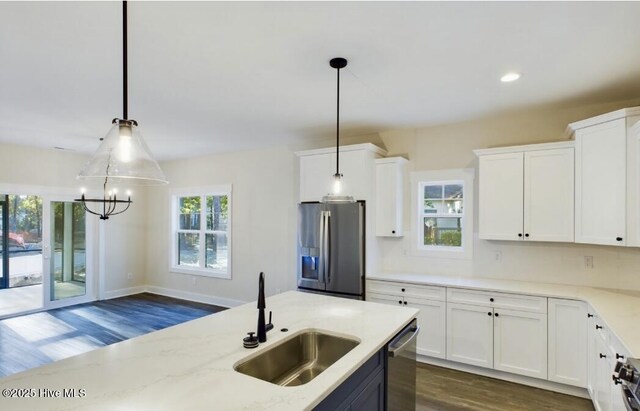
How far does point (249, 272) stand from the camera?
557 cm

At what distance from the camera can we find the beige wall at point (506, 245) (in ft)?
10.4

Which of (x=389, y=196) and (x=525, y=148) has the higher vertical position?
(x=525, y=148)

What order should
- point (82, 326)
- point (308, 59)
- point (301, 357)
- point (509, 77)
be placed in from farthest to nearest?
1. point (82, 326)
2. point (509, 77)
3. point (308, 59)
4. point (301, 357)

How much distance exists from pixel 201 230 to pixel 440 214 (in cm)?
433

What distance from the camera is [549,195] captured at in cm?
321

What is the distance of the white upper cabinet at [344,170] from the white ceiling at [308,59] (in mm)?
423

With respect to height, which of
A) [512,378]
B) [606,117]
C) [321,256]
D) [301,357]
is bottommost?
[512,378]

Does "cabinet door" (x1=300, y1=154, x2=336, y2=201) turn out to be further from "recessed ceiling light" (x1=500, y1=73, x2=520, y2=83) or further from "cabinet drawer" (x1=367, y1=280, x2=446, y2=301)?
"recessed ceiling light" (x1=500, y1=73, x2=520, y2=83)

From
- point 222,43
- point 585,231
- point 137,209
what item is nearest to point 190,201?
point 137,209

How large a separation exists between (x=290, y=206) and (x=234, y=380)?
390 centimetres

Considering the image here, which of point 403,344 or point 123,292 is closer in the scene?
point 403,344

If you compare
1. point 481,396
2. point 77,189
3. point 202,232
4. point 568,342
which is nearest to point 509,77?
point 568,342

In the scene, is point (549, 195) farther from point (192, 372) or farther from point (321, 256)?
point (192, 372)

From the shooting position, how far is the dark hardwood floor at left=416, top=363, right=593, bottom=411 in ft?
9.07
